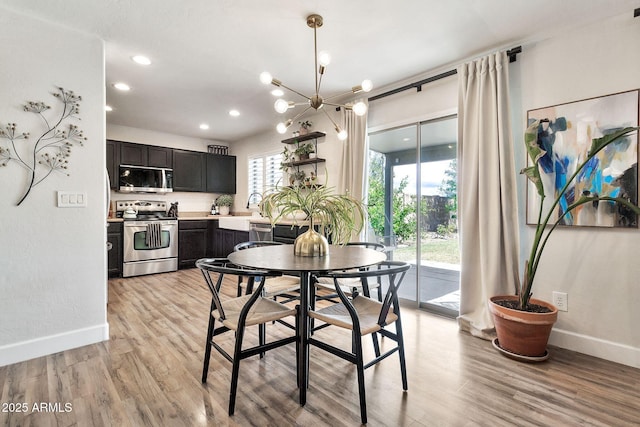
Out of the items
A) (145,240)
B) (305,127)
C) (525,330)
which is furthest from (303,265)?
(145,240)

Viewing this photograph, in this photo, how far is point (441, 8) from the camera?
7.16 feet

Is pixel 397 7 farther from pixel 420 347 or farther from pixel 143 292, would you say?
pixel 143 292

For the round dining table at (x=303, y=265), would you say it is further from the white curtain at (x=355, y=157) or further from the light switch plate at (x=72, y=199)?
the white curtain at (x=355, y=157)

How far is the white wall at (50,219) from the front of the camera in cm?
221

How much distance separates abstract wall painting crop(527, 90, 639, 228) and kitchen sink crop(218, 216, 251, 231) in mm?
3638

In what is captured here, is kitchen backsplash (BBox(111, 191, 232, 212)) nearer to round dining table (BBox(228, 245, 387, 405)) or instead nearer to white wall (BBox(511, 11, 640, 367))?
round dining table (BBox(228, 245, 387, 405))

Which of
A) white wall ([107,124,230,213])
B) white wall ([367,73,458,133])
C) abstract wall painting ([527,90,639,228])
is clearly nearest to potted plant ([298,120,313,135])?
white wall ([367,73,458,133])

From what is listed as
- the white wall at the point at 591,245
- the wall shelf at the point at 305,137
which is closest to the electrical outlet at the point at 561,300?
the white wall at the point at 591,245

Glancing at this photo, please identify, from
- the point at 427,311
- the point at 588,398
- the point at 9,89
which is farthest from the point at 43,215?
the point at 588,398

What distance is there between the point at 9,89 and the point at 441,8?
3.12 m

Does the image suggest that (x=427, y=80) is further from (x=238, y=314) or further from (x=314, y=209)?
(x=238, y=314)

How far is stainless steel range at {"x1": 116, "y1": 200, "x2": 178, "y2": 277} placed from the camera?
15.6 ft

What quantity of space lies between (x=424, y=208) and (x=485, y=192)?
0.76 meters

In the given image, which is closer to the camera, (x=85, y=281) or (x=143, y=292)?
(x=85, y=281)
